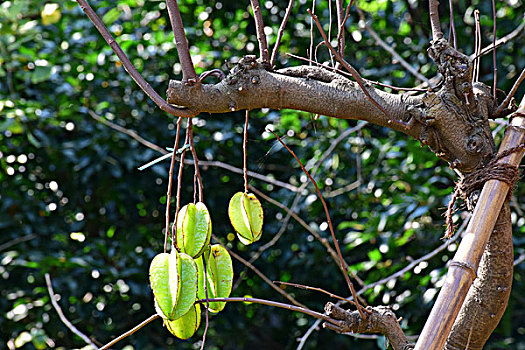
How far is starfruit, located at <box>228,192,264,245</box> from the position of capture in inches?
31.0

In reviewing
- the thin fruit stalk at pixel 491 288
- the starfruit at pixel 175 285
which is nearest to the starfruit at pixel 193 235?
the starfruit at pixel 175 285

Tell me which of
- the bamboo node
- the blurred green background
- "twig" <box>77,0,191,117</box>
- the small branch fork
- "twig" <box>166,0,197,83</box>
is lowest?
the blurred green background

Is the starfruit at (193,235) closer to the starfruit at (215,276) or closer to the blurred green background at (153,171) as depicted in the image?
the starfruit at (215,276)

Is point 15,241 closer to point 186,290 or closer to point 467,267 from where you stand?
point 186,290

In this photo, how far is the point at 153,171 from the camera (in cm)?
202

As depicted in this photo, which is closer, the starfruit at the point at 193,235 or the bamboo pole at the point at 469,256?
the bamboo pole at the point at 469,256

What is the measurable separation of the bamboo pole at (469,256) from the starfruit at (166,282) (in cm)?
26

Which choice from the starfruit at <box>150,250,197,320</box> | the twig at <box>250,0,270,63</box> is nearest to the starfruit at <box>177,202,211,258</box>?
the starfruit at <box>150,250,197,320</box>

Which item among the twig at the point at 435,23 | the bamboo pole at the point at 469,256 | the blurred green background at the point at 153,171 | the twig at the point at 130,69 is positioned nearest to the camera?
the bamboo pole at the point at 469,256

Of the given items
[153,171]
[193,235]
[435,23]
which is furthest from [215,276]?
[153,171]

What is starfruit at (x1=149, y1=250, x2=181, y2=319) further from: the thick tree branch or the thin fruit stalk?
the thin fruit stalk

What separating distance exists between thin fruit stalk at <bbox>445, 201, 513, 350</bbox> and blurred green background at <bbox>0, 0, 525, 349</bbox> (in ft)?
3.23

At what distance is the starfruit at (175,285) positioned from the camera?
0.63 m

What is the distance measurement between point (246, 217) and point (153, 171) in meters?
1.28
